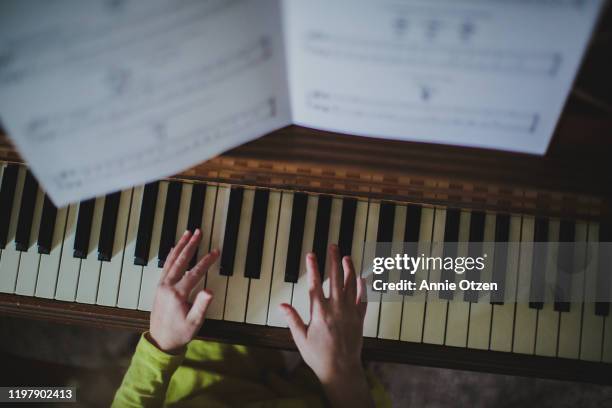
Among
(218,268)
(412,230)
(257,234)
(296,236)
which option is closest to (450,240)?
(412,230)

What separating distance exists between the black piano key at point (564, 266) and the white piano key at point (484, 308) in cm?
18

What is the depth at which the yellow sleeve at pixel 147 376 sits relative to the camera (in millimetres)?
1188

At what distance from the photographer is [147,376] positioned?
3.98 feet

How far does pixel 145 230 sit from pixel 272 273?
37 cm

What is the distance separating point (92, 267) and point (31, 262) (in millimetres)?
187

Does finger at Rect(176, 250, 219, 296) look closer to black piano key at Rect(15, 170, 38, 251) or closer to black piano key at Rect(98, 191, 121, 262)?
black piano key at Rect(98, 191, 121, 262)

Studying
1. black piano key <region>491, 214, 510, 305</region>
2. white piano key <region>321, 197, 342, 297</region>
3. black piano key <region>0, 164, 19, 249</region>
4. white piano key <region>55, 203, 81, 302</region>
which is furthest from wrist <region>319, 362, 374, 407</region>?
black piano key <region>0, 164, 19, 249</region>

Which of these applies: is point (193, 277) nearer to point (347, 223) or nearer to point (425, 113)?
point (347, 223)

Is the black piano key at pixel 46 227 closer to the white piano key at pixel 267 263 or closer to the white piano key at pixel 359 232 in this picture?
the white piano key at pixel 267 263

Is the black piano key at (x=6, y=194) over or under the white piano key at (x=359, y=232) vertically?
over

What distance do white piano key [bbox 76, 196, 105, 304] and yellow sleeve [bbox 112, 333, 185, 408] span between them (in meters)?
Result: 0.20

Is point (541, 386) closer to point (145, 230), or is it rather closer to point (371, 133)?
point (371, 133)

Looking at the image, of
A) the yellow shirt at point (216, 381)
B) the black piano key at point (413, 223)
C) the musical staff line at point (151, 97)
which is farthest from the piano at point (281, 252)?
the musical staff line at point (151, 97)

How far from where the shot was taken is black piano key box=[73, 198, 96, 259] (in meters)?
1.22
